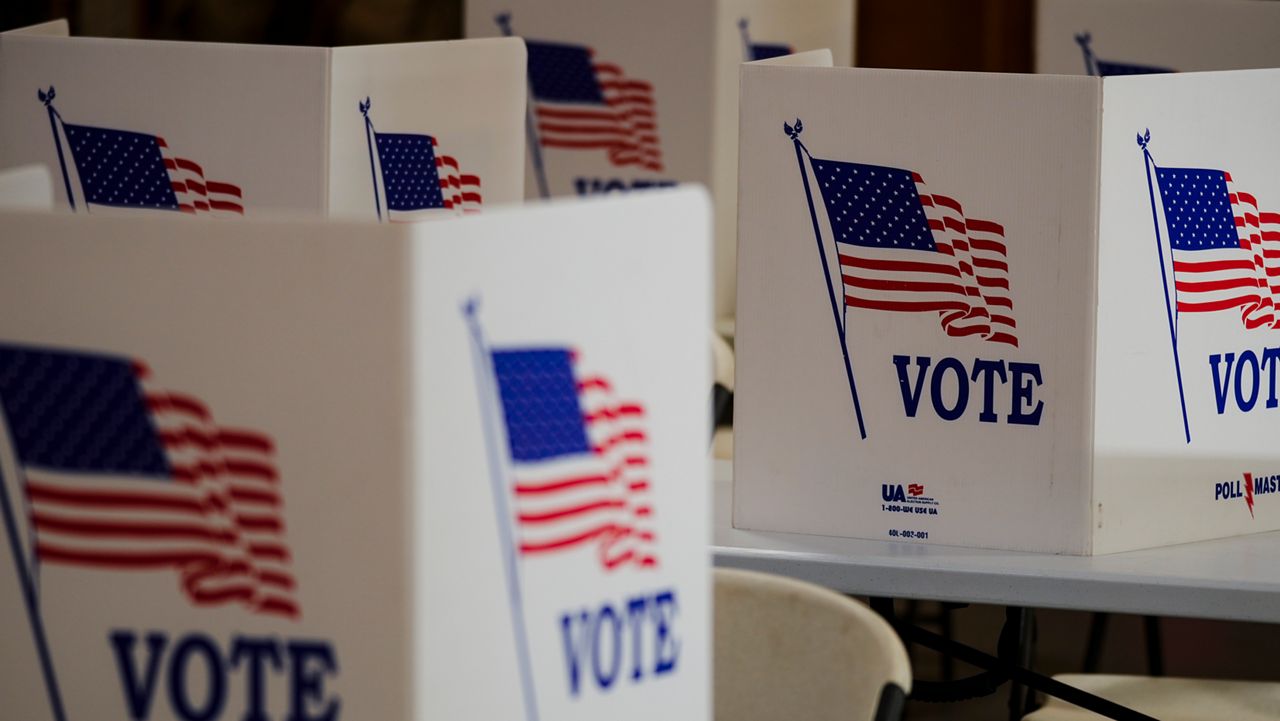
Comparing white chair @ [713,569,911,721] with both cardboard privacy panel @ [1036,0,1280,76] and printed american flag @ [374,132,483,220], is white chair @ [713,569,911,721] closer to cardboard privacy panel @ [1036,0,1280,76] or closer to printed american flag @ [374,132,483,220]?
printed american flag @ [374,132,483,220]

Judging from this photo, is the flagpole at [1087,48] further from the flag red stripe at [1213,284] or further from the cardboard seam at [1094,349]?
the cardboard seam at [1094,349]

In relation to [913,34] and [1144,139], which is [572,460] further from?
[913,34]

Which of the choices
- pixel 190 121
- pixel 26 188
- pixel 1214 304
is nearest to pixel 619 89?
pixel 190 121

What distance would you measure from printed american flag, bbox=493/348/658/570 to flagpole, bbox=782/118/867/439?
2.79 ft

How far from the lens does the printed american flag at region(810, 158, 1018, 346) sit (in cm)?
192

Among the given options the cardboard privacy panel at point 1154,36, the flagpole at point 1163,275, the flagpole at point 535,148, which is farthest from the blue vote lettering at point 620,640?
the flagpole at point 535,148

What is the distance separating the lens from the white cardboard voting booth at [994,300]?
1.91 meters

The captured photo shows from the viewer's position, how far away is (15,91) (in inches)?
89.1

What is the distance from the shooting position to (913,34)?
16.9ft

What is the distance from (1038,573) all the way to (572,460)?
0.95 meters

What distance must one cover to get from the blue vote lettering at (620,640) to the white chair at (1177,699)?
3.46ft

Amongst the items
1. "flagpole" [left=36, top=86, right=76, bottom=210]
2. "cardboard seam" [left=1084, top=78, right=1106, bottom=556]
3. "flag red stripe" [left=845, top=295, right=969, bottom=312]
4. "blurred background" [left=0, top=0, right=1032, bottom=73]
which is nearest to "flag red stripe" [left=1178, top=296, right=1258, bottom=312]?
"cardboard seam" [left=1084, top=78, right=1106, bottom=556]

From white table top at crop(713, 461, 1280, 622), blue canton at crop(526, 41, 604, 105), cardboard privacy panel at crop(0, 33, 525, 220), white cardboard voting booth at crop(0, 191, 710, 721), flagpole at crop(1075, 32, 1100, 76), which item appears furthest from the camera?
blue canton at crop(526, 41, 604, 105)

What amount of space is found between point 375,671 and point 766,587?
687 millimetres
